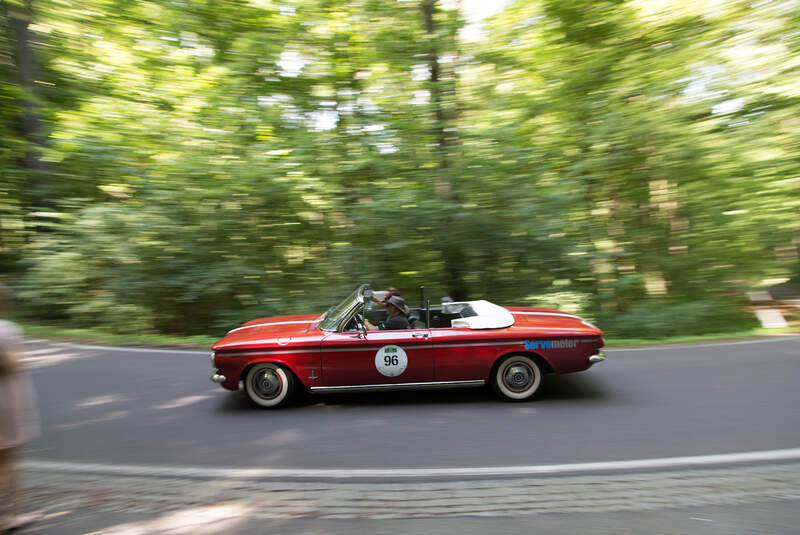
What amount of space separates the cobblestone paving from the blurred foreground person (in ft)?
1.25

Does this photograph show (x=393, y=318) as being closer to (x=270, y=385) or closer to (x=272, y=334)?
(x=272, y=334)

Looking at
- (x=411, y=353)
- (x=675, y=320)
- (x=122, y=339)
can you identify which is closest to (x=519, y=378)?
(x=411, y=353)

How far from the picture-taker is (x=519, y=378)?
5.35 m

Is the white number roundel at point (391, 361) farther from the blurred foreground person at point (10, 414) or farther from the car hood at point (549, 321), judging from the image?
the blurred foreground person at point (10, 414)

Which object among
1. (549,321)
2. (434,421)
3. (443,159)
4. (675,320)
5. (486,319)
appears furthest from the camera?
(443,159)

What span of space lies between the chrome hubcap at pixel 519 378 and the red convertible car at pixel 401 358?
11 millimetres

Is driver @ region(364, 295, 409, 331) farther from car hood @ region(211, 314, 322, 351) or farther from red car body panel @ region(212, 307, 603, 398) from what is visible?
car hood @ region(211, 314, 322, 351)

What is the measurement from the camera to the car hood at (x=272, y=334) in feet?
17.5

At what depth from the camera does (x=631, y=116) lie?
1051 centimetres

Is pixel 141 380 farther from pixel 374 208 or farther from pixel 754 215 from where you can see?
pixel 754 215

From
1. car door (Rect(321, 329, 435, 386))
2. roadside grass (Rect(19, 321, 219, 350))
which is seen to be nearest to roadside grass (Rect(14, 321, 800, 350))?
roadside grass (Rect(19, 321, 219, 350))

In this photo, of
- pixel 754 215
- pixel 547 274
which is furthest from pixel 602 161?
pixel 754 215

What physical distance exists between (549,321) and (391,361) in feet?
6.22

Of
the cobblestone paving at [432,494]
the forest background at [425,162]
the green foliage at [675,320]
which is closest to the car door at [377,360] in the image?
the cobblestone paving at [432,494]
